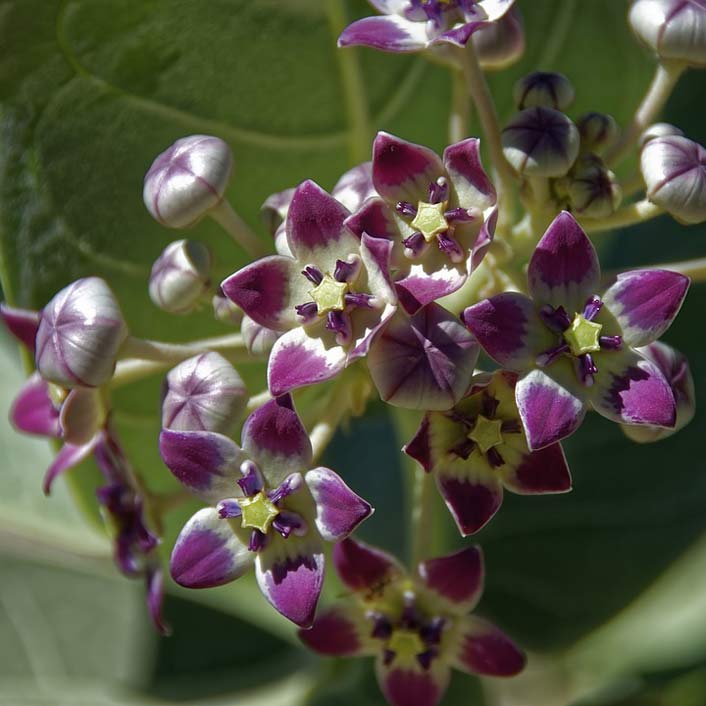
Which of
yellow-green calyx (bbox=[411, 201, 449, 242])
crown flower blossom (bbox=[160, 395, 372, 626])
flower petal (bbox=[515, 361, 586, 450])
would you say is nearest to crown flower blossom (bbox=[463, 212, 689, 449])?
flower petal (bbox=[515, 361, 586, 450])

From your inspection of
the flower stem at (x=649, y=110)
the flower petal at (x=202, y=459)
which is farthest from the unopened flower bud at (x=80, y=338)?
the flower stem at (x=649, y=110)

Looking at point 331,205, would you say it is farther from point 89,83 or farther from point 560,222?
point 89,83


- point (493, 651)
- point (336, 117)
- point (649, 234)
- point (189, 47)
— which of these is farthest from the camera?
point (649, 234)

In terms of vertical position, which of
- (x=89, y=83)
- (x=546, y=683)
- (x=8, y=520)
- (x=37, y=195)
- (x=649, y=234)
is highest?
(x=89, y=83)

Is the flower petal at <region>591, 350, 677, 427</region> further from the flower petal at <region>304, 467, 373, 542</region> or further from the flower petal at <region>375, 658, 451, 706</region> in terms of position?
the flower petal at <region>375, 658, 451, 706</region>

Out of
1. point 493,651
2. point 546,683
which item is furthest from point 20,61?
point 546,683

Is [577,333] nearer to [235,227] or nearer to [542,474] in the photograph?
[542,474]

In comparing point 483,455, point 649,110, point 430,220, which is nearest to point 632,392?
point 483,455
